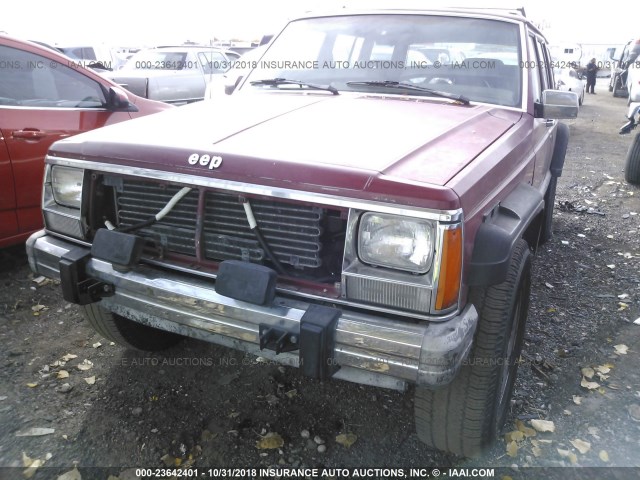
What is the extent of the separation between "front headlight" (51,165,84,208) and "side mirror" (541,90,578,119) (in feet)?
8.27

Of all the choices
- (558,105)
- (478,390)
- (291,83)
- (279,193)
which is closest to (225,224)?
(279,193)

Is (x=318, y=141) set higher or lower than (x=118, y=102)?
higher

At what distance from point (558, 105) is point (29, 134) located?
11.6 feet

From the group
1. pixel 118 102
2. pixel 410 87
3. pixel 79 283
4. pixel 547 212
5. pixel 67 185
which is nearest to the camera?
pixel 79 283

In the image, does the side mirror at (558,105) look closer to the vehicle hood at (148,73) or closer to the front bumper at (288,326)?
the front bumper at (288,326)

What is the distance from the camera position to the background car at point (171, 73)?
30.4 feet

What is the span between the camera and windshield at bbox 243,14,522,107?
10.1ft

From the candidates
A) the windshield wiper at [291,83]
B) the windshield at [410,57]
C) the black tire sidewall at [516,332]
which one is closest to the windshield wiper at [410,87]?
the windshield at [410,57]

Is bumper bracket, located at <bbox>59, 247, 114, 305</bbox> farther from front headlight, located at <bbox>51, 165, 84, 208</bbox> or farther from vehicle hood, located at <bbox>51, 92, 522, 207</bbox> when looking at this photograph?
vehicle hood, located at <bbox>51, 92, 522, 207</bbox>

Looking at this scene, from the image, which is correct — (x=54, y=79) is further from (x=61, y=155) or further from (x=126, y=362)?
(x=126, y=362)

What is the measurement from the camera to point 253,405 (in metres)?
2.72

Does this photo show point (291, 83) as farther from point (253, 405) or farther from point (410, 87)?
point (253, 405)

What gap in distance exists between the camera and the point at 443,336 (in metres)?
1.75

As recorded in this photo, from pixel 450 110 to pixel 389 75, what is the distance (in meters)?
0.58
